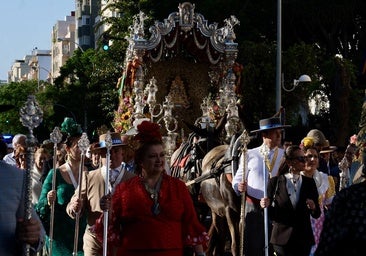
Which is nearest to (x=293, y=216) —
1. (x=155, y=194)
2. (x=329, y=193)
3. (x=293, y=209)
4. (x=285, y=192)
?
(x=293, y=209)

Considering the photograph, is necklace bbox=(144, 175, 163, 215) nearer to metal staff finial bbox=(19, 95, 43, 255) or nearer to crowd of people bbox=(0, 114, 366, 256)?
crowd of people bbox=(0, 114, 366, 256)

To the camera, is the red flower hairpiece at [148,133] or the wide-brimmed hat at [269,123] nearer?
the red flower hairpiece at [148,133]

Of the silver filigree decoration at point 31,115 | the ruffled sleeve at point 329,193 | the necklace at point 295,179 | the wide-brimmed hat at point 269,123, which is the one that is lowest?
the ruffled sleeve at point 329,193

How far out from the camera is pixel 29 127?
254 inches

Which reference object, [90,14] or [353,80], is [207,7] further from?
[90,14]

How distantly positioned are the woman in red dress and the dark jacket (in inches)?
108

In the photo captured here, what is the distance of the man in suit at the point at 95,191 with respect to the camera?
9.82 meters

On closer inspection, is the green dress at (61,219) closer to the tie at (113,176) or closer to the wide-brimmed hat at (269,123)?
the tie at (113,176)

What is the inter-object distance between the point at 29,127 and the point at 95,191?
11.9 ft

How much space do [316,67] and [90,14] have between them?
93.3m

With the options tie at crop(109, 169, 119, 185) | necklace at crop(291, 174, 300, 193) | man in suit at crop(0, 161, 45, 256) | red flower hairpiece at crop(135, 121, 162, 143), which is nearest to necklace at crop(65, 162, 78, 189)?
tie at crop(109, 169, 119, 185)

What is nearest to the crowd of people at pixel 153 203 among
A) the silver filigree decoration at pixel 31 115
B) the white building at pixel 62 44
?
the silver filigree decoration at pixel 31 115

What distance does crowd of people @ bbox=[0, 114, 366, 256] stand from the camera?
604 cm

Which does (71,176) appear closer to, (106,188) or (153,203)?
(106,188)
